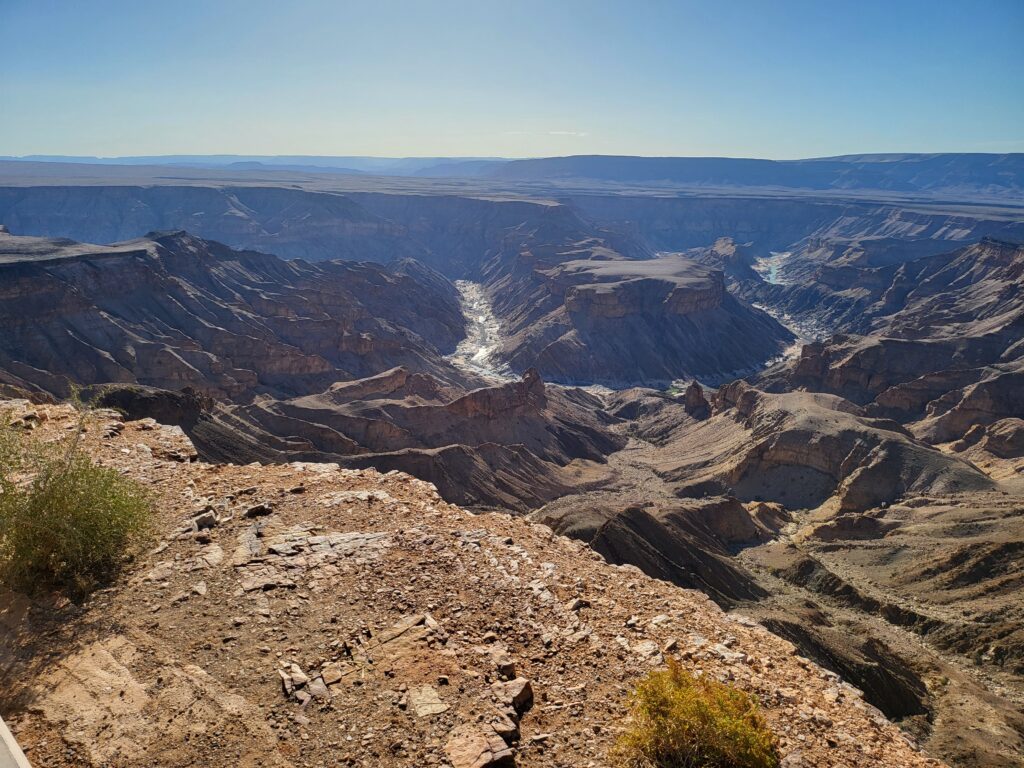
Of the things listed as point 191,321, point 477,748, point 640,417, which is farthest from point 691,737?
point 191,321

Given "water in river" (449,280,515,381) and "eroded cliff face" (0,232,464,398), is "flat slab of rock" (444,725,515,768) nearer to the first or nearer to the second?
"eroded cliff face" (0,232,464,398)

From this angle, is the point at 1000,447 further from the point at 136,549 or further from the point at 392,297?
the point at 392,297

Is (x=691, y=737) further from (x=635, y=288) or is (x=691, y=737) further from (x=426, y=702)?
(x=635, y=288)

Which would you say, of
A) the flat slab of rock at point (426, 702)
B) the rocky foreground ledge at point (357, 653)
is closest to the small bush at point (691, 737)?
the rocky foreground ledge at point (357, 653)

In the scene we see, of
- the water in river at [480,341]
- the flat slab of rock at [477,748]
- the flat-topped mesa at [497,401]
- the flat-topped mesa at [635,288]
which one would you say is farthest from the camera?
the flat-topped mesa at [635,288]

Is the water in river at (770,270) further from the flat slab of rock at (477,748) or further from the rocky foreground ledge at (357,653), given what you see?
the flat slab of rock at (477,748)

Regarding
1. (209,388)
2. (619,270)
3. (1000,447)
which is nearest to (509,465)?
(209,388)

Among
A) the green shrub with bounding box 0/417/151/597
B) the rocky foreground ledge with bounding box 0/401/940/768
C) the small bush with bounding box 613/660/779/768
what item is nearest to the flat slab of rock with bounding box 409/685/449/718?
the rocky foreground ledge with bounding box 0/401/940/768
